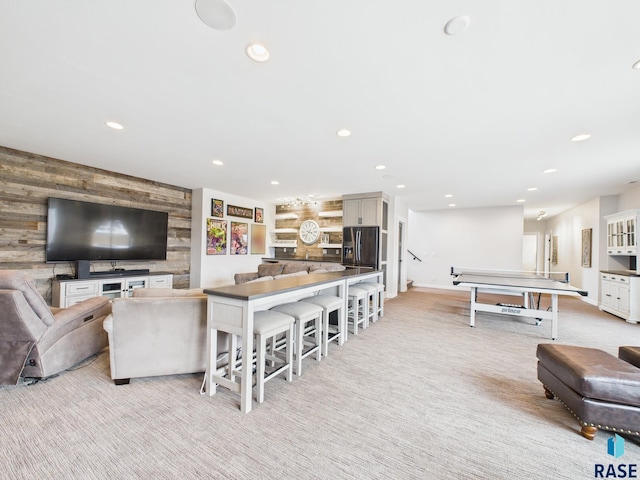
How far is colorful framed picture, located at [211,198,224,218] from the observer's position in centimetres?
633

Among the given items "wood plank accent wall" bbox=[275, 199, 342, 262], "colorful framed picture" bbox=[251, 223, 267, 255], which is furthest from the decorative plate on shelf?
"colorful framed picture" bbox=[251, 223, 267, 255]

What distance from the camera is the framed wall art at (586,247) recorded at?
6750 millimetres

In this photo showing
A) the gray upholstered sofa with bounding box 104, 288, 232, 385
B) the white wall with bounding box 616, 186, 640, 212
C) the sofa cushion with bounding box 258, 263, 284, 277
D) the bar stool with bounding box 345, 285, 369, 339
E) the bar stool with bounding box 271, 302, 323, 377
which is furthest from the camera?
the sofa cushion with bounding box 258, 263, 284, 277

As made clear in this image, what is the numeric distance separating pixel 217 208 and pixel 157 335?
14.9 ft

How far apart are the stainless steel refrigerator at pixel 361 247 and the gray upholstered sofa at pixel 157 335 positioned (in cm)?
414

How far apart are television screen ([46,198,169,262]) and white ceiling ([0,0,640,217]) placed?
910 millimetres

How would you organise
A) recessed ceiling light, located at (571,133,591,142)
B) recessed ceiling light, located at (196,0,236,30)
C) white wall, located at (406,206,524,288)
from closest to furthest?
recessed ceiling light, located at (196,0,236,30) < recessed ceiling light, located at (571,133,591,142) < white wall, located at (406,206,524,288)

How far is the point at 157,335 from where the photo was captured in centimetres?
236

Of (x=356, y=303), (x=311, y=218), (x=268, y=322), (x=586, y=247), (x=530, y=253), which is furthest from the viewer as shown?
(x=530, y=253)

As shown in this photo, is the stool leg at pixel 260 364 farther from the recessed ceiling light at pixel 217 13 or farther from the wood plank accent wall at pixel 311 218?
the wood plank accent wall at pixel 311 218

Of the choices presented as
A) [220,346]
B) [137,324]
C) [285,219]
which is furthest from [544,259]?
[137,324]

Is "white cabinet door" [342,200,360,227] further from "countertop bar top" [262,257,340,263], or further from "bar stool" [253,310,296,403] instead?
"bar stool" [253,310,296,403]

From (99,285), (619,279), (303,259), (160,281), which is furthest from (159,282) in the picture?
(619,279)

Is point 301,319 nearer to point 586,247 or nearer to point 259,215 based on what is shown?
point 259,215
